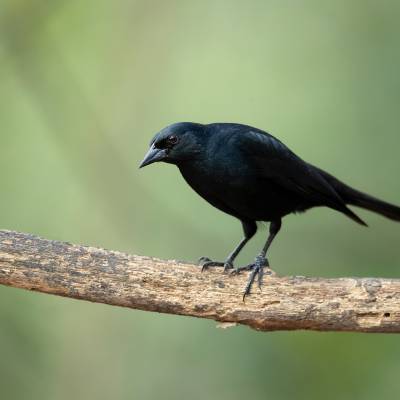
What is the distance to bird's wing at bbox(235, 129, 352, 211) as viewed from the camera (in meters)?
4.89

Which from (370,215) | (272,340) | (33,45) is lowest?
(272,340)

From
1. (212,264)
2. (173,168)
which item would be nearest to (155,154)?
(212,264)

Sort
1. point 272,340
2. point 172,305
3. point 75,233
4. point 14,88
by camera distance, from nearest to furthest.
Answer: point 172,305
point 272,340
point 75,233
point 14,88

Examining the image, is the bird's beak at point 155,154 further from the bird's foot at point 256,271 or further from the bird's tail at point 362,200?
the bird's tail at point 362,200

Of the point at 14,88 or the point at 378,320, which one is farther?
the point at 14,88

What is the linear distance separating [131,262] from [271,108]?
3557 mm

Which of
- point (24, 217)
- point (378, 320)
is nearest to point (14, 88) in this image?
point (24, 217)

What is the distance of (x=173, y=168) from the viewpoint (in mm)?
7430

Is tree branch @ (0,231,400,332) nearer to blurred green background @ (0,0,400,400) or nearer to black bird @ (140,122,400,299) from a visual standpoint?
black bird @ (140,122,400,299)

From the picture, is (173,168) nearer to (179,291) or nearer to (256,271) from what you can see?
(256,271)

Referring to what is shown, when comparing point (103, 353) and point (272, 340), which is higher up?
point (272, 340)

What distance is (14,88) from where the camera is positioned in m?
7.29

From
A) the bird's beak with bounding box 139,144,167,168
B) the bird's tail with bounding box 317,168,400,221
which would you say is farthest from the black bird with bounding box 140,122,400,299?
the bird's tail with bounding box 317,168,400,221

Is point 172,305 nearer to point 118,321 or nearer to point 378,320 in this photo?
point 378,320
